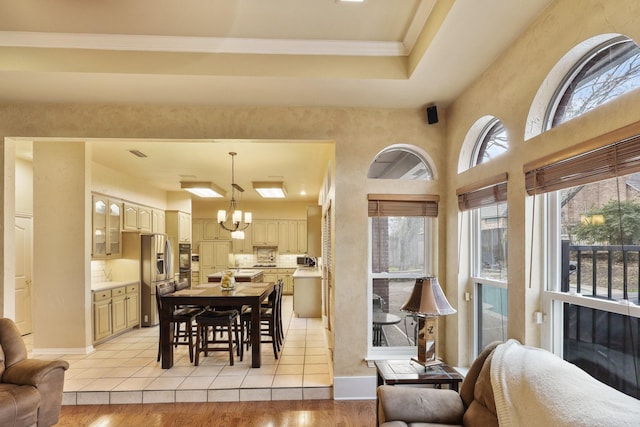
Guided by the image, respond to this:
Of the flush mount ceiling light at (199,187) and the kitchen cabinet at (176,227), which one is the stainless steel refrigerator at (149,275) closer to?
the flush mount ceiling light at (199,187)

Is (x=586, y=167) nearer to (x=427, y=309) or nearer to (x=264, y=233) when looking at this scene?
(x=427, y=309)

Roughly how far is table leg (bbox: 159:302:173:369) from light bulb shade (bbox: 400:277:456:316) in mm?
2885

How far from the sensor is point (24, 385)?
2.70 meters

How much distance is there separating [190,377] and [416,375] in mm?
2503

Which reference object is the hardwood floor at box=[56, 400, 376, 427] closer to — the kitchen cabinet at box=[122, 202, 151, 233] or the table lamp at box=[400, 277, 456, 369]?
the table lamp at box=[400, 277, 456, 369]

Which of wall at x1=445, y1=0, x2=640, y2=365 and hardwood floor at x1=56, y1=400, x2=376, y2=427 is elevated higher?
wall at x1=445, y1=0, x2=640, y2=365

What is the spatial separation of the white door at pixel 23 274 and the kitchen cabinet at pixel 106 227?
4.24ft

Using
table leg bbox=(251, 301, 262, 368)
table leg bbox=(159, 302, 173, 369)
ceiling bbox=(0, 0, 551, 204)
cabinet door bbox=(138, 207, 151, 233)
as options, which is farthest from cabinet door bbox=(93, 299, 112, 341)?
ceiling bbox=(0, 0, 551, 204)

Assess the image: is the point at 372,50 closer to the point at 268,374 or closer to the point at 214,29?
the point at 214,29

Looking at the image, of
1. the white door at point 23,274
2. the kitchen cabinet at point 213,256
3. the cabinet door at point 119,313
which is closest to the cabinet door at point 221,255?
the kitchen cabinet at point 213,256

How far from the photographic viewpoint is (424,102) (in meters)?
3.37

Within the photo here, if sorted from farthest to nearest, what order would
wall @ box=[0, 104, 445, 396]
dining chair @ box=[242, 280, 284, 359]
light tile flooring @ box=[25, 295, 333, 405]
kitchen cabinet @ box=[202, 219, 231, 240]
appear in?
kitchen cabinet @ box=[202, 219, 231, 240]
dining chair @ box=[242, 280, 284, 359]
light tile flooring @ box=[25, 295, 333, 405]
wall @ box=[0, 104, 445, 396]

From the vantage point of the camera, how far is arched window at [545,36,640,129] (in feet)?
5.56

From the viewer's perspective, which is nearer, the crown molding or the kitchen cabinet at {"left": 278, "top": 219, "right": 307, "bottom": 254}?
the crown molding
